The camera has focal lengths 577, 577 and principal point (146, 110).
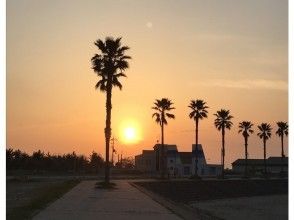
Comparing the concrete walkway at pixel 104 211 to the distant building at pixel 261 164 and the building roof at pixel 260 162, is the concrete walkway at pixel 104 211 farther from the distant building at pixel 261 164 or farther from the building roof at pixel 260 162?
the building roof at pixel 260 162

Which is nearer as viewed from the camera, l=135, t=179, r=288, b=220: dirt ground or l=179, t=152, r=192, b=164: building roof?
l=135, t=179, r=288, b=220: dirt ground

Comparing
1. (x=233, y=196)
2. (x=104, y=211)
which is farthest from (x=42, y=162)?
(x=104, y=211)

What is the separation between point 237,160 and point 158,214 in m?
135

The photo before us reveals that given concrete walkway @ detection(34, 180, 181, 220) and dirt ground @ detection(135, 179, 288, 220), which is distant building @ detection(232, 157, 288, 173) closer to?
dirt ground @ detection(135, 179, 288, 220)

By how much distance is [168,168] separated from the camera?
11544cm

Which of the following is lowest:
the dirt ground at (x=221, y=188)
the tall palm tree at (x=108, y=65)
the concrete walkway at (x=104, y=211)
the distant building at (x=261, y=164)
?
the distant building at (x=261, y=164)

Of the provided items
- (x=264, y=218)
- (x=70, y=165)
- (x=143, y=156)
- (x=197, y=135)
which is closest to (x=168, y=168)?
(x=143, y=156)

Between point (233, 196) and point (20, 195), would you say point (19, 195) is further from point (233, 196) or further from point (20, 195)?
point (233, 196)

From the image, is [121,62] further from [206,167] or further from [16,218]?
[206,167]

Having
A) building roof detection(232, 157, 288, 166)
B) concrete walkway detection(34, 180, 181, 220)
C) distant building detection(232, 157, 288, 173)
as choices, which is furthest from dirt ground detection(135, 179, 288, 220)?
building roof detection(232, 157, 288, 166)

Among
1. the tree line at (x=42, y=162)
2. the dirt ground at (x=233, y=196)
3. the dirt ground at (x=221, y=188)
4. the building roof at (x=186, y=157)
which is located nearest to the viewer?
the dirt ground at (x=233, y=196)

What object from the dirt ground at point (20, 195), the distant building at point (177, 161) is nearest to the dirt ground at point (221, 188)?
the dirt ground at point (20, 195)

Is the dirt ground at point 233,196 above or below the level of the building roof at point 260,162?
above

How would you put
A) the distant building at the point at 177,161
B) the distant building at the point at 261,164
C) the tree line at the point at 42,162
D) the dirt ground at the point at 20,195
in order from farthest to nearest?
1. the distant building at the point at 261,164
2. the distant building at the point at 177,161
3. the tree line at the point at 42,162
4. the dirt ground at the point at 20,195
